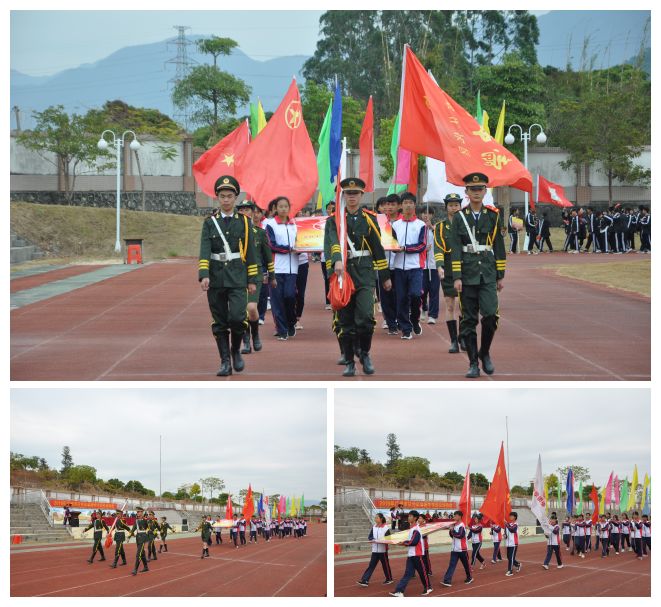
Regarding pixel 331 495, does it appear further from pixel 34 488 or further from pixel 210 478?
pixel 34 488

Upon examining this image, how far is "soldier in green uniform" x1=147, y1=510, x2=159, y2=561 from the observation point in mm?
9389

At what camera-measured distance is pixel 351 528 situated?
7.77 m

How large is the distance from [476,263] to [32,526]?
4.47 m

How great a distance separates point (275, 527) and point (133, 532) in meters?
1.40

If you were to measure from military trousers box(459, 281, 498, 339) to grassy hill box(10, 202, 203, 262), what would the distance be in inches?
775

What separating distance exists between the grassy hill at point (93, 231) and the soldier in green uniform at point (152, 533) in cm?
1811

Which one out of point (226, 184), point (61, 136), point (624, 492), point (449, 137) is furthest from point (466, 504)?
point (61, 136)

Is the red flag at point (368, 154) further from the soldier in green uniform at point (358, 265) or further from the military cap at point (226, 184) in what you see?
the military cap at point (226, 184)

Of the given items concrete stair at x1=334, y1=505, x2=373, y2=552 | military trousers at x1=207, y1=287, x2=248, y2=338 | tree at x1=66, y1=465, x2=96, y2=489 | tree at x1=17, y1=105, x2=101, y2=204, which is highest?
tree at x1=17, y1=105, x2=101, y2=204

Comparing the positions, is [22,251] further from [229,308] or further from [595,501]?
[229,308]

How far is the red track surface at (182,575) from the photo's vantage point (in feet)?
25.1

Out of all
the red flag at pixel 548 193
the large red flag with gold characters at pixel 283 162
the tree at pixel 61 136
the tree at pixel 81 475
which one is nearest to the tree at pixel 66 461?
the tree at pixel 81 475

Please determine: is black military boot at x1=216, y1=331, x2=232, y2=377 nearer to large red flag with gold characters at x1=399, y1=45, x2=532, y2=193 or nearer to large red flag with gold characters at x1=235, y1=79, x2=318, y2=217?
large red flag with gold characters at x1=399, y1=45, x2=532, y2=193

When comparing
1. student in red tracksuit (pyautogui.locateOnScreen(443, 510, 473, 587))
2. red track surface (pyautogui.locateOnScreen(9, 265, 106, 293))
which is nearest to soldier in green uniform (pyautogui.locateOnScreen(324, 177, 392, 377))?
student in red tracksuit (pyautogui.locateOnScreen(443, 510, 473, 587))
